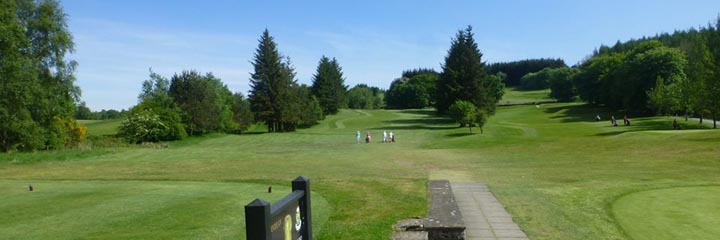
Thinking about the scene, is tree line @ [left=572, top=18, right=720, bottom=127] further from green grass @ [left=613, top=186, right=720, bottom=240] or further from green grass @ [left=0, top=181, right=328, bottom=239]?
green grass @ [left=0, top=181, right=328, bottom=239]

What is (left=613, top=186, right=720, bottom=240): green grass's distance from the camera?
963cm

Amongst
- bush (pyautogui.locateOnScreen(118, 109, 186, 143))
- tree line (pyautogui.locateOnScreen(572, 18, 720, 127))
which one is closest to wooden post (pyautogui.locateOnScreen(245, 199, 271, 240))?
tree line (pyautogui.locateOnScreen(572, 18, 720, 127))

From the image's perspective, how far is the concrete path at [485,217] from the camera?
9.18 m

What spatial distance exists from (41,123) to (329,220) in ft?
128

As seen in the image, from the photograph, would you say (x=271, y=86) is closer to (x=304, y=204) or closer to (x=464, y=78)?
(x=464, y=78)

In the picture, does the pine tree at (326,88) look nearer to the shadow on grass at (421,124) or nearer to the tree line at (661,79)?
the shadow on grass at (421,124)

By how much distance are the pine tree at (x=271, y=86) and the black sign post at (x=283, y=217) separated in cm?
6320

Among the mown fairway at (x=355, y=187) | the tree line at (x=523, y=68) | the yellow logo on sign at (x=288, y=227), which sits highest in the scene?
the tree line at (x=523, y=68)

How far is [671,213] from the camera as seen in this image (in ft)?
37.6

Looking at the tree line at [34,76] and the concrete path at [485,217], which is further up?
the tree line at [34,76]

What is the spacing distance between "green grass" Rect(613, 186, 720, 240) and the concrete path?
7.11 feet

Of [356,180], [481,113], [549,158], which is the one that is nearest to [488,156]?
[549,158]

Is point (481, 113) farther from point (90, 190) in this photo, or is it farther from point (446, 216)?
point (446, 216)

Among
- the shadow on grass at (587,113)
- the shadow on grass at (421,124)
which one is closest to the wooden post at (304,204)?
the shadow on grass at (421,124)
